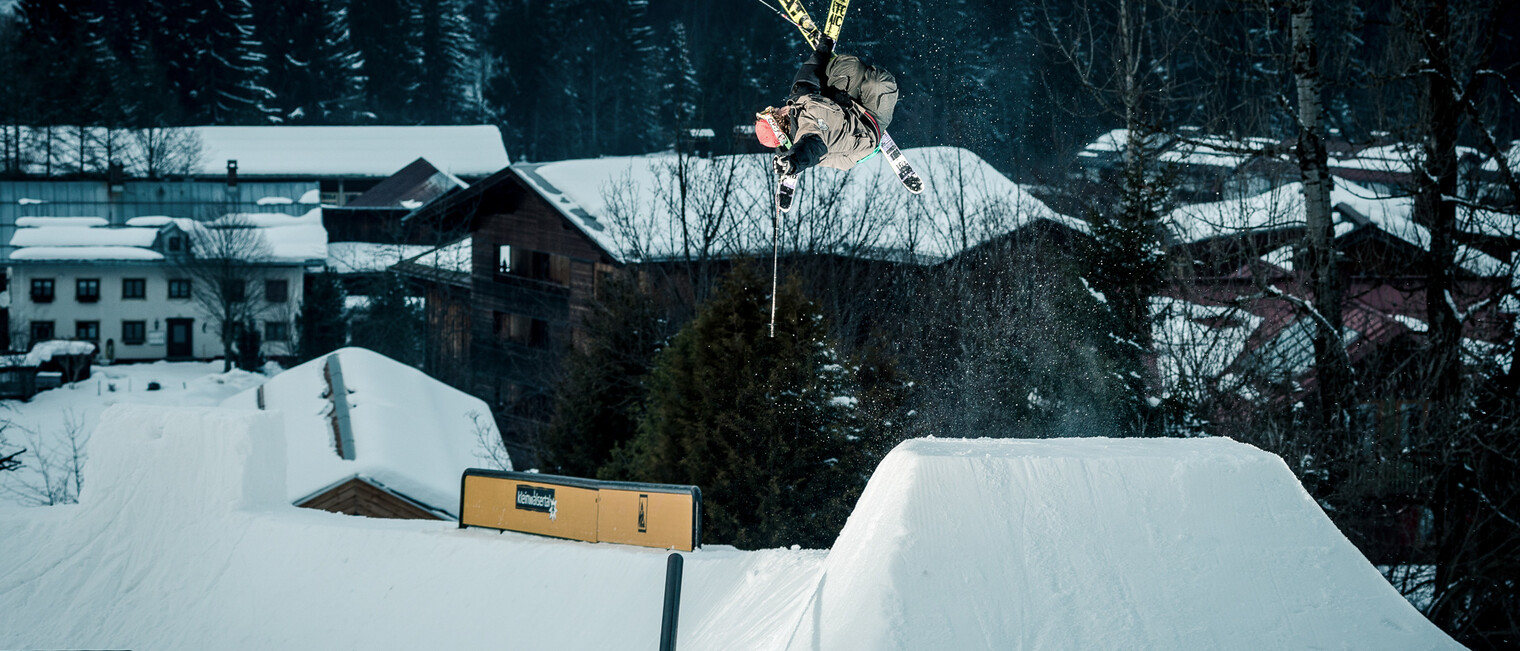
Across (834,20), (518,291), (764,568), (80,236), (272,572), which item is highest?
(834,20)

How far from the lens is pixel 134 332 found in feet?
136

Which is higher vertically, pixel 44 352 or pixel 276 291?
pixel 276 291

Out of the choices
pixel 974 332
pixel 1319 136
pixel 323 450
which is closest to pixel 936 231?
pixel 974 332

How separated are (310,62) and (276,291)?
103 feet

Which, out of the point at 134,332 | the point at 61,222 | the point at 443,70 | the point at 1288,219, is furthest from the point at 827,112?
the point at 443,70

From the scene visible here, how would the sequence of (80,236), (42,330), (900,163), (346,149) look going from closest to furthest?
(900,163) < (42,330) < (80,236) < (346,149)

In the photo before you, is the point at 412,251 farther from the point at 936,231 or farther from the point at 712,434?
the point at 712,434

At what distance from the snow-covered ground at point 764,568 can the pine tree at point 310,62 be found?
212ft

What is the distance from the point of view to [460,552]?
7.37m

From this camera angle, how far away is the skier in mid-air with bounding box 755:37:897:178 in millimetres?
5238

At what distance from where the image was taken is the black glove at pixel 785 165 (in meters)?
5.32

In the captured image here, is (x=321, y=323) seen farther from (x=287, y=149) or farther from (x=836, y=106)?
(x=836, y=106)

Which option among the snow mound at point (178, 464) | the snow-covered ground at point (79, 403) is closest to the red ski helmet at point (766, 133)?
the snow mound at point (178, 464)

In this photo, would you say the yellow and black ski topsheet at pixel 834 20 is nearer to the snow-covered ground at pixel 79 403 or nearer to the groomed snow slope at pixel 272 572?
the groomed snow slope at pixel 272 572
